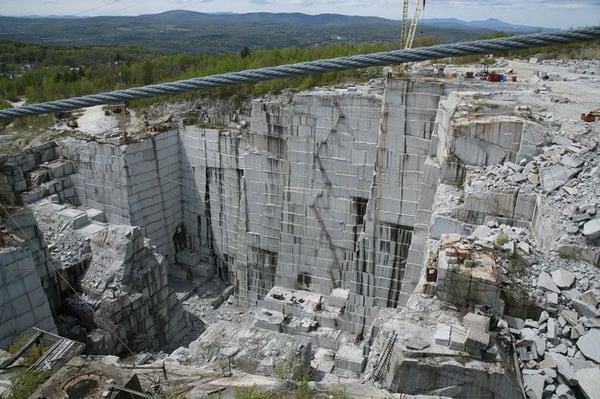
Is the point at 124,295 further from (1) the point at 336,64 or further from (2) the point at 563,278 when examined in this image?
(1) the point at 336,64

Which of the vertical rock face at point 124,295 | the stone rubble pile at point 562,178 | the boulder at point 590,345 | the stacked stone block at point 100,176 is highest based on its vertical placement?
the stone rubble pile at point 562,178

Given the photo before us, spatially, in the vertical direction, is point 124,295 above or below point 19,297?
below

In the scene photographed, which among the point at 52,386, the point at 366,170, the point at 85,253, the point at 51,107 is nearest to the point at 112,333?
the point at 85,253

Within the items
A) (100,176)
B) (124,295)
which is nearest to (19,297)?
(124,295)

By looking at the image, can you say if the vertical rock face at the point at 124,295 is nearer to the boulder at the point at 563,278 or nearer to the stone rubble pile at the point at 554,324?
the stone rubble pile at the point at 554,324

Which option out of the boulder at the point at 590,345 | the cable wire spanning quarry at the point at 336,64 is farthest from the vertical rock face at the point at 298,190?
the cable wire spanning quarry at the point at 336,64

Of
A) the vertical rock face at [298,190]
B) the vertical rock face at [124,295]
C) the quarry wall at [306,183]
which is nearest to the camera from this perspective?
the vertical rock face at [124,295]

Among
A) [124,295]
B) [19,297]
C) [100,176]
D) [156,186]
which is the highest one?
[100,176]

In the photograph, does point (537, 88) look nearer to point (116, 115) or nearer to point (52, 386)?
point (52, 386)

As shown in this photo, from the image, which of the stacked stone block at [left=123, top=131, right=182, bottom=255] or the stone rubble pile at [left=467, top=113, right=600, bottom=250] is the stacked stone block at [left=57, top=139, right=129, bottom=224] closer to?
the stacked stone block at [left=123, top=131, right=182, bottom=255]
